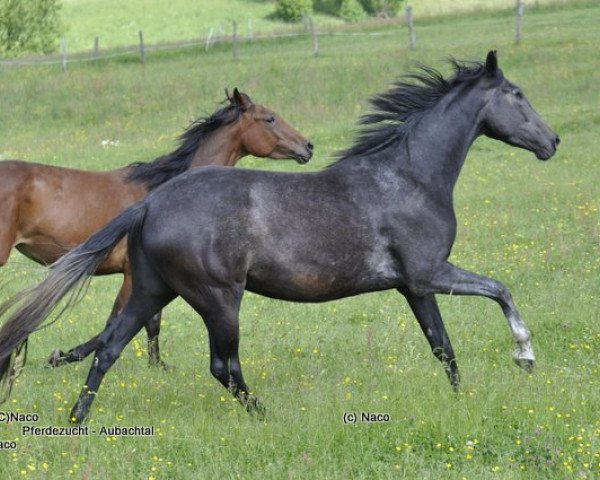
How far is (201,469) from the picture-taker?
5910 millimetres

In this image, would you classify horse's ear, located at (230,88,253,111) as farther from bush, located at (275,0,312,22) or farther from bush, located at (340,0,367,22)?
bush, located at (340,0,367,22)

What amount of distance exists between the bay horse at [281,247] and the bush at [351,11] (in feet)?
205

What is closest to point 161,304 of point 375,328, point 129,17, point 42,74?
point 375,328

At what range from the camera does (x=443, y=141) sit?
7812 mm

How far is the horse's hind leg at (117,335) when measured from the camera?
22.4 ft

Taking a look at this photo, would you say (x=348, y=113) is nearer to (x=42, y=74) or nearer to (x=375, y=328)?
(x=42, y=74)

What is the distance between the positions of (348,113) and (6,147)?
362 inches

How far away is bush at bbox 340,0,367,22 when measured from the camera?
226ft

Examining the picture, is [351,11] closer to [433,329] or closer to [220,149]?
[220,149]

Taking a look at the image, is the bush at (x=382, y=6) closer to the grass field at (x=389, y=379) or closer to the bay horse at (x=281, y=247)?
the grass field at (x=389, y=379)

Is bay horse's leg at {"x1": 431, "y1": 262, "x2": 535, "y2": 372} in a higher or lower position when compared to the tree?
higher

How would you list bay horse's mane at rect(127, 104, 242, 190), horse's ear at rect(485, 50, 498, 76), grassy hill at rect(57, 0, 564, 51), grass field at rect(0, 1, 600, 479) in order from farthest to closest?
1. grassy hill at rect(57, 0, 564, 51)
2. bay horse's mane at rect(127, 104, 242, 190)
3. horse's ear at rect(485, 50, 498, 76)
4. grass field at rect(0, 1, 600, 479)

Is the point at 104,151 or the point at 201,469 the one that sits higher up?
the point at 201,469

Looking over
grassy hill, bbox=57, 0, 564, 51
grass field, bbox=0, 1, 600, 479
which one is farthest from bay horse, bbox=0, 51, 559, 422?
grassy hill, bbox=57, 0, 564, 51
